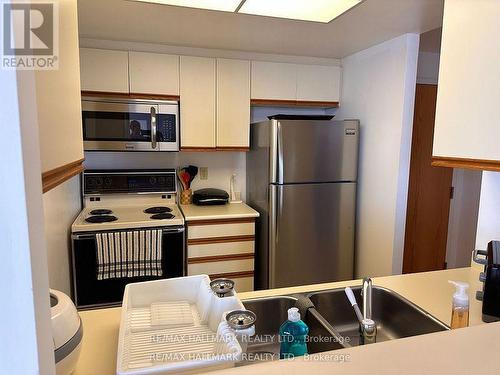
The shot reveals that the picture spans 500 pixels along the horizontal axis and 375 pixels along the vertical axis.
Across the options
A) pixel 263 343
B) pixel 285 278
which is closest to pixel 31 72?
pixel 263 343

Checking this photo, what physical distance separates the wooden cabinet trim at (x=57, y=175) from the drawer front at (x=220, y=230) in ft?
5.99

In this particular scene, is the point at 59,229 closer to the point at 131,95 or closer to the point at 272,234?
the point at 131,95

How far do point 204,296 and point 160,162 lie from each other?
208 cm

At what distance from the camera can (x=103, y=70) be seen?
2.54 meters

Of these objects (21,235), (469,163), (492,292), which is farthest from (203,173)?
(21,235)

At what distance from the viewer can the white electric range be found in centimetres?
233

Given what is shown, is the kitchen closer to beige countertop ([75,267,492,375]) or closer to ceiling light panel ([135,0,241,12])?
beige countertop ([75,267,492,375])

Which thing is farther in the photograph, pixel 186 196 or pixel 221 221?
pixel 186 196

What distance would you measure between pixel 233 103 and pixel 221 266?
1.37 metres

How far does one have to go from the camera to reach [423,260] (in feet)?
10.2

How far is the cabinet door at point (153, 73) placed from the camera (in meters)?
2.60

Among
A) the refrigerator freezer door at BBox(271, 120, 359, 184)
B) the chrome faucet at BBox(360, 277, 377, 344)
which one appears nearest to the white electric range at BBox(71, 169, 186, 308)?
the refrigerator freezer door at BBox(271, 120, 359, 184)

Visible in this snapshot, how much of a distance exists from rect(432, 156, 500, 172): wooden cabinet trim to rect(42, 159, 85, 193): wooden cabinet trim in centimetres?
129

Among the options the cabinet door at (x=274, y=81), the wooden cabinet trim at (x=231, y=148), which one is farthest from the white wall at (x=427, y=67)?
the wooden cabinet trim at (x=231, y=148)
